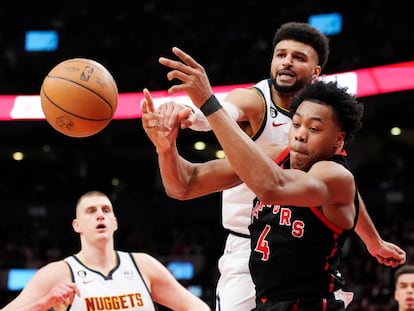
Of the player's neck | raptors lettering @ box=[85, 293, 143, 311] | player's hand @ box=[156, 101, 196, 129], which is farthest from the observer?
the player's neck

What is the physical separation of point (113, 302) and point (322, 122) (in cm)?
222

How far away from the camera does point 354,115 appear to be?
3086mm

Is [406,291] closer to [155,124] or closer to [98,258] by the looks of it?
[98,258]

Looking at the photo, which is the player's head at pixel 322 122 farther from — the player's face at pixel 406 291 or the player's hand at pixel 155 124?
the player's face at pixel 406 291

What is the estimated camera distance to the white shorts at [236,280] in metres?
3.58

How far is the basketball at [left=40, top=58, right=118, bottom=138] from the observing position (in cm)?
357

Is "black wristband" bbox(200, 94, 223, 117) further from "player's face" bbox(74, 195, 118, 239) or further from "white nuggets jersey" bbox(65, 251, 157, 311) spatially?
"player's face" bbox(74, 195, 118, 239)

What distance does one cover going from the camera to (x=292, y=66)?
Answer: 149 inches

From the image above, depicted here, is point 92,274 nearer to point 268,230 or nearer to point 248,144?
point 268,230

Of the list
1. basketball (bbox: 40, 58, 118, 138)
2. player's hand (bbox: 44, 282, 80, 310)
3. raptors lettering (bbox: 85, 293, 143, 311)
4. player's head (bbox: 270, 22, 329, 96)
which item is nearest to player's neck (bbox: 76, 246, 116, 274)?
raptors lettering (bbox: 85, 293, 143, 311)

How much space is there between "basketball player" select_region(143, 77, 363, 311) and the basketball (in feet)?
1.93

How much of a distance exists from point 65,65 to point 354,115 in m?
1.52

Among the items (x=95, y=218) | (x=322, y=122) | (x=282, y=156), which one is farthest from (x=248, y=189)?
(x=95, y=218)

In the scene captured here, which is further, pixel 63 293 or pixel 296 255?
pixel 63 293
